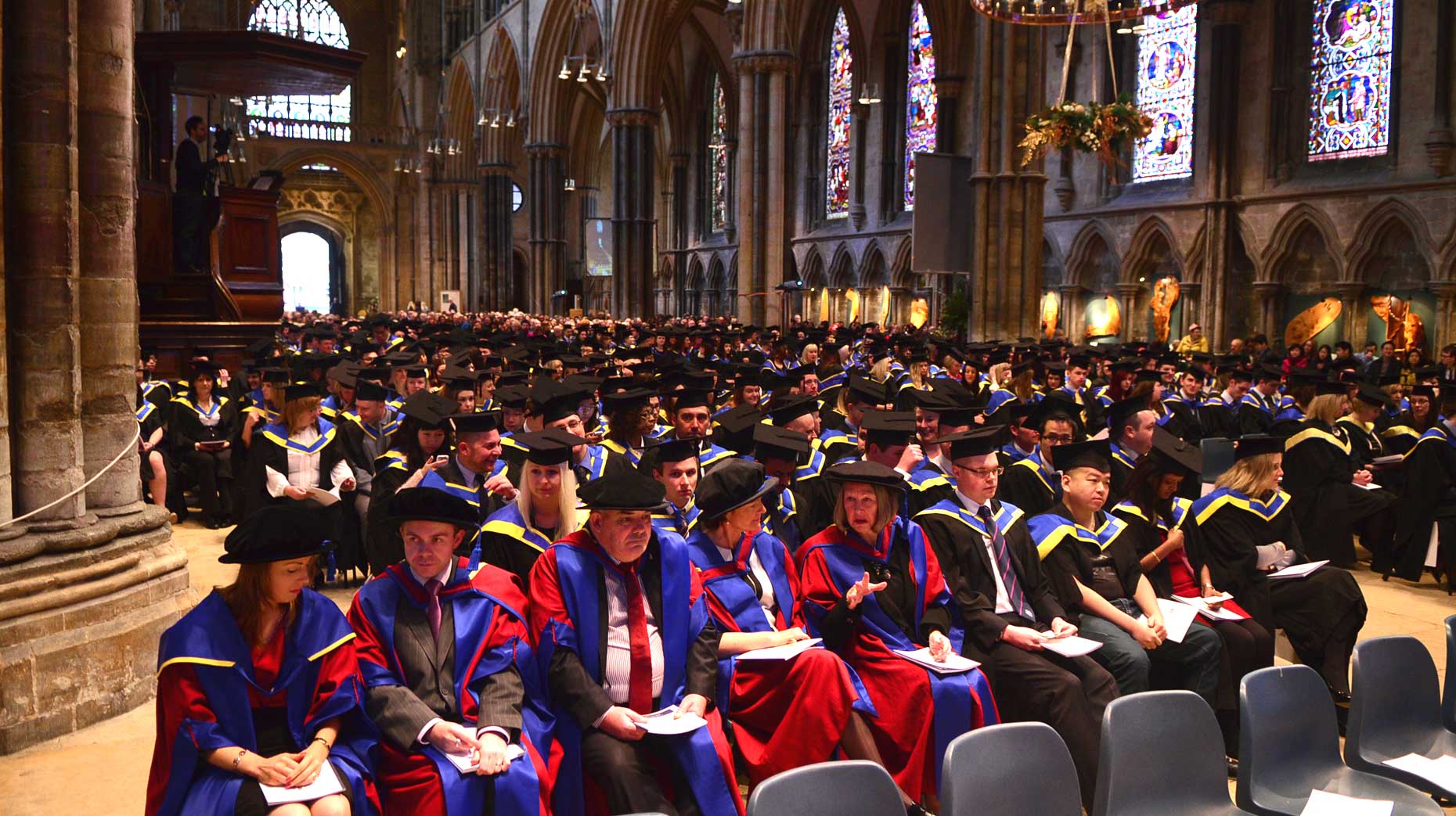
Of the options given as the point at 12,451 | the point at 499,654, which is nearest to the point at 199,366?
the point at 12,451

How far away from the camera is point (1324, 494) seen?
866cm

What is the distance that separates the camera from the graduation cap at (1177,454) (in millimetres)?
5801

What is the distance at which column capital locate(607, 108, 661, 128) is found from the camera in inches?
1288

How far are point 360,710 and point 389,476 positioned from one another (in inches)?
150

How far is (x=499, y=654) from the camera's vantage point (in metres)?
3.88

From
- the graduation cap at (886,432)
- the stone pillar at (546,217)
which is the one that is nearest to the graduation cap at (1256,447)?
the graduation cap at (886,432)

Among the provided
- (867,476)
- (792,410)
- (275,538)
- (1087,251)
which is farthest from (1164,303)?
(275,538)

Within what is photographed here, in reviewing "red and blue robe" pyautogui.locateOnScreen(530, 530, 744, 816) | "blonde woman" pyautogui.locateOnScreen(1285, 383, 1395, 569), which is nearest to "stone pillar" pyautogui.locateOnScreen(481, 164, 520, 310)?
"blonde woman" pyautogui.locateOnScreen(1285, 383, 1395, 569)

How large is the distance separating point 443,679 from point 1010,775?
71.0 inches

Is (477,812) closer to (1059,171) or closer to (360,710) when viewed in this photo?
(360,710)

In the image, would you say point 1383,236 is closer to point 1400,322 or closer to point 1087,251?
point 1400,322

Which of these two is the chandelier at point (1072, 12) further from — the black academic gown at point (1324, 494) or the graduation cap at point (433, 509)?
the graduation cap at point (433, 509)

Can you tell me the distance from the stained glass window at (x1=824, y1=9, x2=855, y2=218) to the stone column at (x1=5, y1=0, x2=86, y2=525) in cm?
3010

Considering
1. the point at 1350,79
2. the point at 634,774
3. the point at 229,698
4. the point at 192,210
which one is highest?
the point at 1350,79
